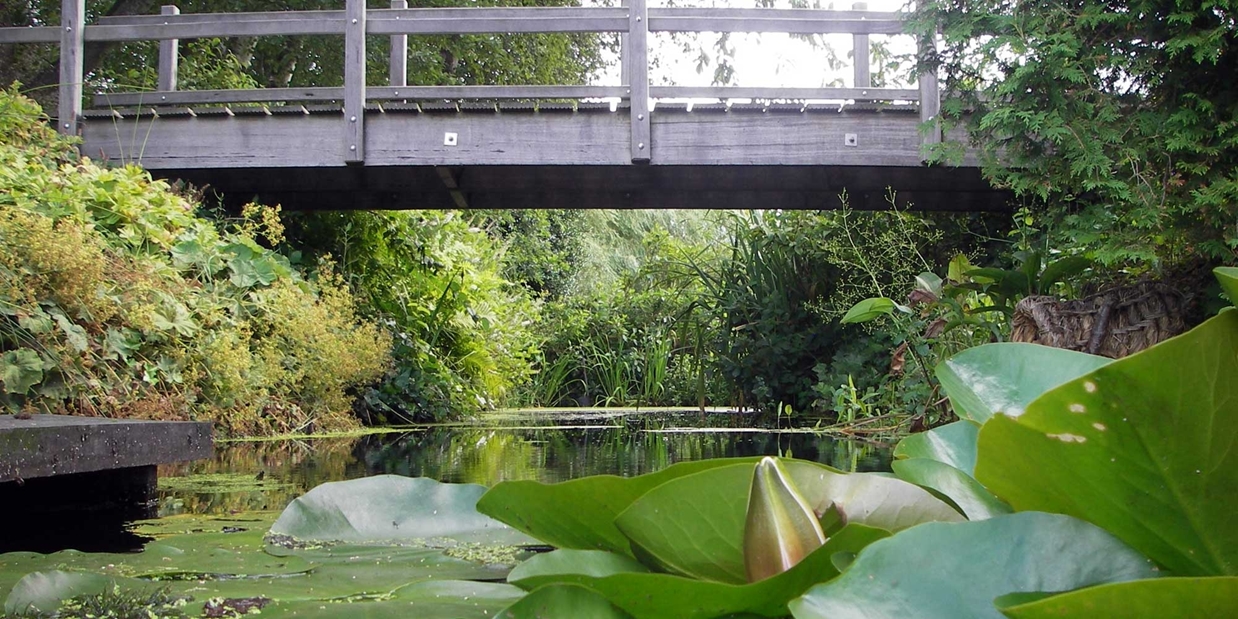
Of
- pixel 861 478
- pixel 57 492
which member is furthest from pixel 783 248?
pixel 861 478

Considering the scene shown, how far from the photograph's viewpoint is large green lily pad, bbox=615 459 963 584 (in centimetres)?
41

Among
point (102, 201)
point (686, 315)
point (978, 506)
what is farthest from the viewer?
point (686, 315)

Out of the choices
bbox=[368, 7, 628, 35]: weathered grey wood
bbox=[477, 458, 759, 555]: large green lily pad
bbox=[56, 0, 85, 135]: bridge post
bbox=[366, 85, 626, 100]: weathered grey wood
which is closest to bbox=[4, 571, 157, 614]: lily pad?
bbox=[477, 458, 759, 555]: large green lily pad

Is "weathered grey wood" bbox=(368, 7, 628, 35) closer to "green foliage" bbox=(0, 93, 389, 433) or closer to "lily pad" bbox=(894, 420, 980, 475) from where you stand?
"green foliage" bbox=(0, 93, 389, 433)

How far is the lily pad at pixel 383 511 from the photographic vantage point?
732 mm

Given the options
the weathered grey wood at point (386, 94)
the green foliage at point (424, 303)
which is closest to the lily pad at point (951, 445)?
the weathered grey wood at point (386, 94)

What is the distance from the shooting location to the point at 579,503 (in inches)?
19.3

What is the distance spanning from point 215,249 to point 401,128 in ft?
4.12

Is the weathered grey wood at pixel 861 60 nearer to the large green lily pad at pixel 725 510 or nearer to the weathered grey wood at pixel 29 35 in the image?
the weathered grey wood at pixel 29 35

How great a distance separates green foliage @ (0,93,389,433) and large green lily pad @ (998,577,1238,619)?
2.88 metres

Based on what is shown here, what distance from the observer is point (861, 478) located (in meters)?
0.49

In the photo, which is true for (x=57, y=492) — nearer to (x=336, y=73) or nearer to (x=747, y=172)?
(x=747, y=172)

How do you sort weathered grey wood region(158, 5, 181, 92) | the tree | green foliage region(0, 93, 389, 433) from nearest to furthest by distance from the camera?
the tree
green foliage region(0, 93, 389, 433)
weathered grey wood region(158, 5, 181, 92)

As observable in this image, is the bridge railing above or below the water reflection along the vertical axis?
above
